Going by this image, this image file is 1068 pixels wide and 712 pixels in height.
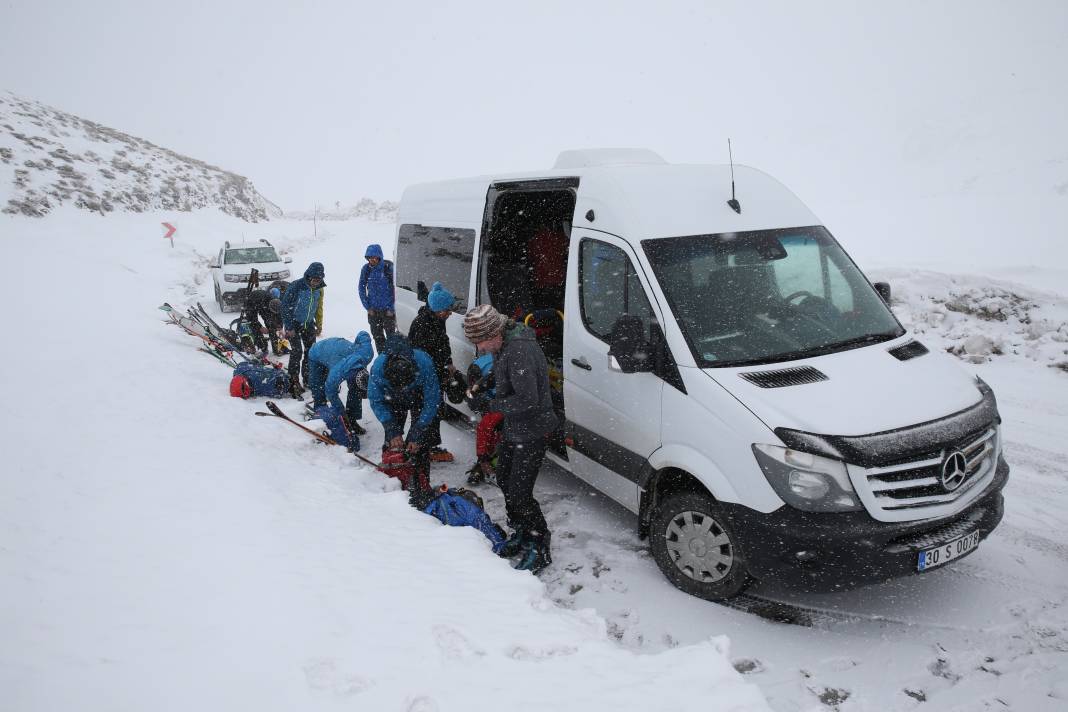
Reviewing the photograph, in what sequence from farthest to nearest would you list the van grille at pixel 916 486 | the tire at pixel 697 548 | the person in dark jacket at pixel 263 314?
the person in dark jacket at pixel 263 314 < the tire at pixel 697 548 < the van grille at pixel 916 486

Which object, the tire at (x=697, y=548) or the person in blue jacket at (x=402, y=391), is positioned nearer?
the tire at (x=697, y=548)

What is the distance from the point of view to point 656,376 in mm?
3697

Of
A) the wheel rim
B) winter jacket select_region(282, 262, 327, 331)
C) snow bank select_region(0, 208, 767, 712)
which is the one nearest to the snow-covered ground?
snow bank select_region(0, 208, 767, 712)

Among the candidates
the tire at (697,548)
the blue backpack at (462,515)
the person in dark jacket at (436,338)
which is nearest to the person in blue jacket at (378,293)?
the person in dark jacket at (436,338)

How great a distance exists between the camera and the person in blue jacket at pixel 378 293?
8.38 m

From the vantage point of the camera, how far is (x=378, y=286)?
852cm

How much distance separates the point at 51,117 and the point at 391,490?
127ft

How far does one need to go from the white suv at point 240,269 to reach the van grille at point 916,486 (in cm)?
1382

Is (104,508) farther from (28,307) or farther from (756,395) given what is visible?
(28,307)

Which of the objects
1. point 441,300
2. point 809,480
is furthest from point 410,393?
point 809,480

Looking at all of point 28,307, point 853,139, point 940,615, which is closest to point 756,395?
point 940,615

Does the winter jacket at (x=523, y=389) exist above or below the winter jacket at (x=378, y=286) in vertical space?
below

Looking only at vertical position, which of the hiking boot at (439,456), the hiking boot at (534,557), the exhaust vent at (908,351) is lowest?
the hiking boot at (534,557)

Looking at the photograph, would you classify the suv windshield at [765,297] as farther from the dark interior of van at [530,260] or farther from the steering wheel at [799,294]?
the dark interior of van at [530,260]
